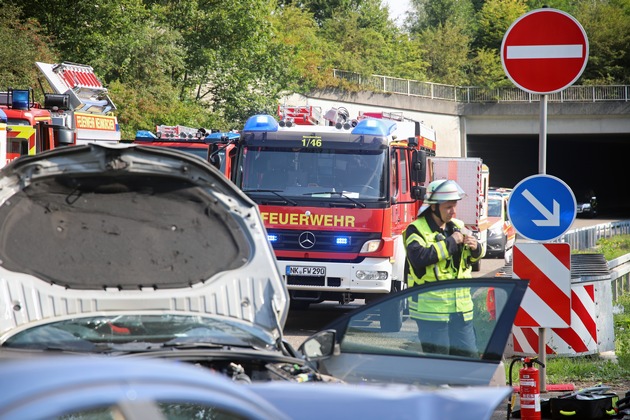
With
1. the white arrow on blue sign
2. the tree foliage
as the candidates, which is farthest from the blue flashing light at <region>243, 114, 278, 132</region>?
the tree foliage

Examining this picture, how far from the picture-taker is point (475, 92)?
5878 centimetres

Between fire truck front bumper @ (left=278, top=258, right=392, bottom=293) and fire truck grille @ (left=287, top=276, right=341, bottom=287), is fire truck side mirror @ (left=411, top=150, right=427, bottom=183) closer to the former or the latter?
fire truck front bumper @ (left=278, top=258, right=392, bottom=293)

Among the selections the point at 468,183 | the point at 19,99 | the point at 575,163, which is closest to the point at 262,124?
the point at 19,99

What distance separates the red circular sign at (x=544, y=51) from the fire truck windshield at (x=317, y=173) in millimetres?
4884

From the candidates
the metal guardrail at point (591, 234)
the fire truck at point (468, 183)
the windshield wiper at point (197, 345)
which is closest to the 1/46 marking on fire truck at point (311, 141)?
the windshield wiper at point (197, 345)

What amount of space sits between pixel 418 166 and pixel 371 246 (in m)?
1.53

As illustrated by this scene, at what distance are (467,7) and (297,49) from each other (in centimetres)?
5485

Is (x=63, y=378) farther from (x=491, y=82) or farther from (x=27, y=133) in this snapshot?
(x=491, y=82)

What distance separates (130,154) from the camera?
16.5 ft

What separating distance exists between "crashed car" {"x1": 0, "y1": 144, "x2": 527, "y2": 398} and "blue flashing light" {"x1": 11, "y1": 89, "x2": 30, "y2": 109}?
11255mm

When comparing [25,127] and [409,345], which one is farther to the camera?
[25,127]

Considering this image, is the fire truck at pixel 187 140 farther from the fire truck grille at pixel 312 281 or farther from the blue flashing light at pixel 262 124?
the fire truck grille at pixel 312 281

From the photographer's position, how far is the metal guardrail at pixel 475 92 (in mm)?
54781

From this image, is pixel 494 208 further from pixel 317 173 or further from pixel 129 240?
pixel 129 240
